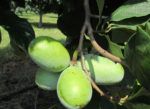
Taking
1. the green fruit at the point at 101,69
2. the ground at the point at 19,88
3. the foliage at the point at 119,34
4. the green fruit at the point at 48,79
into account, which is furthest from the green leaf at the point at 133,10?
the ground at the point at 19,88

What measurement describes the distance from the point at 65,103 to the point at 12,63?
8.48 ft

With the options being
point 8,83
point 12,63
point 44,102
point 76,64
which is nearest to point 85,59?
point 76,64

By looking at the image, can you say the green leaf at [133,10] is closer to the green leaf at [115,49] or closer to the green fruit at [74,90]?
the green leaf at [115,49]

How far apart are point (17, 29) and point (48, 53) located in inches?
10.7

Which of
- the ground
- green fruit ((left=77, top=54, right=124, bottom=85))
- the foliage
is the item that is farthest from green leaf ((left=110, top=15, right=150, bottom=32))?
the ground

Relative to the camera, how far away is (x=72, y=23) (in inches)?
29.3

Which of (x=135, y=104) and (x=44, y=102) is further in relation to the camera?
(x=44, y=102)

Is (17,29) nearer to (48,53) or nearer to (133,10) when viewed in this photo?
(48,53)

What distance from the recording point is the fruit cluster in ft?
1.55

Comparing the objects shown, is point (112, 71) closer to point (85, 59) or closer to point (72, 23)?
point (85, 59)

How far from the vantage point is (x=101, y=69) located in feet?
1.85

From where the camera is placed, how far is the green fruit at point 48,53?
1.75 feet

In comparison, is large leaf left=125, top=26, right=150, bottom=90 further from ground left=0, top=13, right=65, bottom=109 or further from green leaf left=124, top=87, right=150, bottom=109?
ground left=0, top=13, right=65, bottom=109

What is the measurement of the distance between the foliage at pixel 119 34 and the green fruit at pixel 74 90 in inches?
4.4
